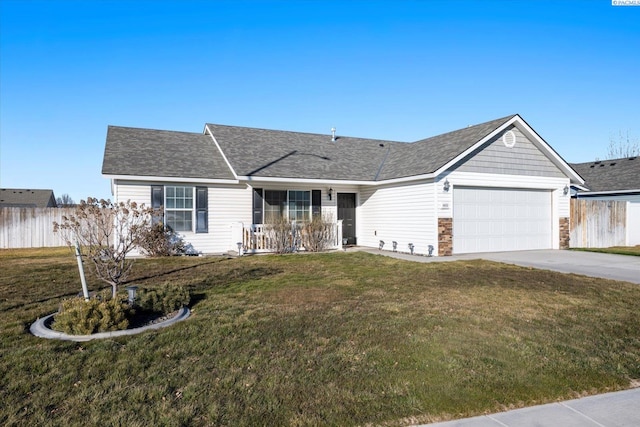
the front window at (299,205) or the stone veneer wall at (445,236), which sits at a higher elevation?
the front window at (299,205)

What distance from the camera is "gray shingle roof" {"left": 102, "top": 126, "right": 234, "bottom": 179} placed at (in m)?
14.2

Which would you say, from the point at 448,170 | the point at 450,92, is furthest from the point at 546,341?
the point at 450,92

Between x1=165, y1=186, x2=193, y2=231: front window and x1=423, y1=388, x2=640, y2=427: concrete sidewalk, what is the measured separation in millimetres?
12799

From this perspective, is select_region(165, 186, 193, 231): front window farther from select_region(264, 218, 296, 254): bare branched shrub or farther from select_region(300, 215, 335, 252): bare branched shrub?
select_region(300, 215, 335, 252): bare branched shrub

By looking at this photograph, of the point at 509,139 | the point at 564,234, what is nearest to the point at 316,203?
the point at 509,139

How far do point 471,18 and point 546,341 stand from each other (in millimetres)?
11887

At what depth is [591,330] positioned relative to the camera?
571 centimetres

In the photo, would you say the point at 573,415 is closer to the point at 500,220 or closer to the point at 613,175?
the point at 500,220

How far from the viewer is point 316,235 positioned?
1570 cm

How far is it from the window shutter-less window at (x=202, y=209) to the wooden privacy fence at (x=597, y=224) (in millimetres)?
14233

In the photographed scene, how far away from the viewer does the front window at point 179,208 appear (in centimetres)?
1447

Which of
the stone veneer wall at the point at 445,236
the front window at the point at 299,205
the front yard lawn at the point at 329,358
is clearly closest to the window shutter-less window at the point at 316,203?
the front window at the point at 299,205

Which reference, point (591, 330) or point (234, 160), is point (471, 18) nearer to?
point (234, 160)

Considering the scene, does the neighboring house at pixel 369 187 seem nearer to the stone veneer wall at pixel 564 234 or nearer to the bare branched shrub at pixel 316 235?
the stone veneer wall at pixel 564 234
